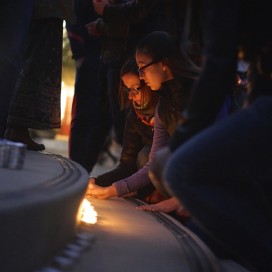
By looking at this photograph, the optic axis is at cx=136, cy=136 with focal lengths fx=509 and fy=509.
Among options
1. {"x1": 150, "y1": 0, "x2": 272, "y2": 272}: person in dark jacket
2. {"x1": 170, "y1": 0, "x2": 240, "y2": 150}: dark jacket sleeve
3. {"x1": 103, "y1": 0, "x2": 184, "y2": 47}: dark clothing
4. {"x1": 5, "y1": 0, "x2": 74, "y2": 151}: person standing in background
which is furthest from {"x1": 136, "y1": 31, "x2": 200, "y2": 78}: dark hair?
{"x1": 170, "y1": 0, "x2": 240, "y2": 150}: dark jacket sleeve

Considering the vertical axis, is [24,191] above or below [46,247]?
above

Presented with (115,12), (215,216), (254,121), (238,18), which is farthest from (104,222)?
(115,12)

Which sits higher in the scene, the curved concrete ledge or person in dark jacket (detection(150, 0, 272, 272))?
person in dark jacket (detection(150, 0, 272, 272))

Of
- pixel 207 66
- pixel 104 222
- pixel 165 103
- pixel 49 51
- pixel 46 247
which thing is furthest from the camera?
pixel 49 51

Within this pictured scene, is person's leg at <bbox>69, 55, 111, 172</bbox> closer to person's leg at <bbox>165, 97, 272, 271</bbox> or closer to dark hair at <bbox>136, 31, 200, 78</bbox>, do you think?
dark hair at <bbox>136, 31, 200, 78</bbox>

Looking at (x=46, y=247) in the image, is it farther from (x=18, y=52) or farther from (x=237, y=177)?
(x=18, y=52)

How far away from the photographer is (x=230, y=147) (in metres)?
1.61

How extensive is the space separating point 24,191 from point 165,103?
4.16ft

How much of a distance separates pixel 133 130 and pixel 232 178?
1543 mm

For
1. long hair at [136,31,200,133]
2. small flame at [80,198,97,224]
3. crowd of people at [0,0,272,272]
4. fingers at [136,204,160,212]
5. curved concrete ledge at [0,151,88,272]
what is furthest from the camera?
fingers at [136,204,160,212]

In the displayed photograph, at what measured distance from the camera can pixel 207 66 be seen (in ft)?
4.96

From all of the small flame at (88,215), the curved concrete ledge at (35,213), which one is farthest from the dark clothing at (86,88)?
the curved concrete ledge at (35,213)

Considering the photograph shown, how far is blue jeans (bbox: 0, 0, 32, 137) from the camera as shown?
7.54 feet

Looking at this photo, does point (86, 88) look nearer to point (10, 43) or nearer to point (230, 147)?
point (10, 43)
